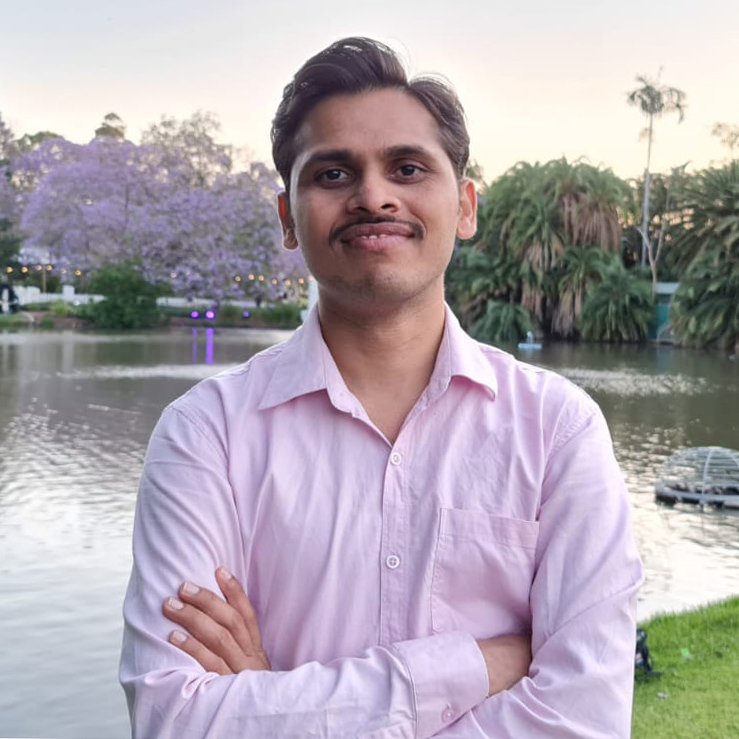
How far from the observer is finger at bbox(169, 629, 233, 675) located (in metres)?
1.36

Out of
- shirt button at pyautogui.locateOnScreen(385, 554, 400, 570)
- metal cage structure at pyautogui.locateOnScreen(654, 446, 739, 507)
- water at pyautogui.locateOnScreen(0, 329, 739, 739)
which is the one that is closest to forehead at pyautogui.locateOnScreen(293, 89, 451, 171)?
shirt button at pyautogui.locateOnScreen(385, 554, 400, 570)

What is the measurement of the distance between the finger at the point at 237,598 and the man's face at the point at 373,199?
0.43m

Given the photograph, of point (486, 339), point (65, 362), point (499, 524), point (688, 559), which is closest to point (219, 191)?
point (486, 339)

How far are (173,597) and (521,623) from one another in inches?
19.5

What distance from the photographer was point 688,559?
604 cm

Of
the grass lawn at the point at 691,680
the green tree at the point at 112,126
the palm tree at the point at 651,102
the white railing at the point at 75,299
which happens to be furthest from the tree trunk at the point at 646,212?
the grass lawn at the point at 691,680

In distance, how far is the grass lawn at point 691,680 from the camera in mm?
3365

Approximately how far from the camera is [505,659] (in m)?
1.42

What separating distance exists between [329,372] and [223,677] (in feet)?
1.51

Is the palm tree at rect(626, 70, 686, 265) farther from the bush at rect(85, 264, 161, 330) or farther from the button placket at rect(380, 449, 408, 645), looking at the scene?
A: the button placket at rect(380, 449, 408, 645)

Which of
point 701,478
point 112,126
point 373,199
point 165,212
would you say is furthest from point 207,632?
point 112,126

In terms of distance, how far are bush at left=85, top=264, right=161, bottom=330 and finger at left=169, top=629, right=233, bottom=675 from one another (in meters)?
30.3

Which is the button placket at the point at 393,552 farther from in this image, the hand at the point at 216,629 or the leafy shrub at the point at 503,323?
the leafy shrub at the point at 503,323

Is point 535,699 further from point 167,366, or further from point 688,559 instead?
point 167,366
